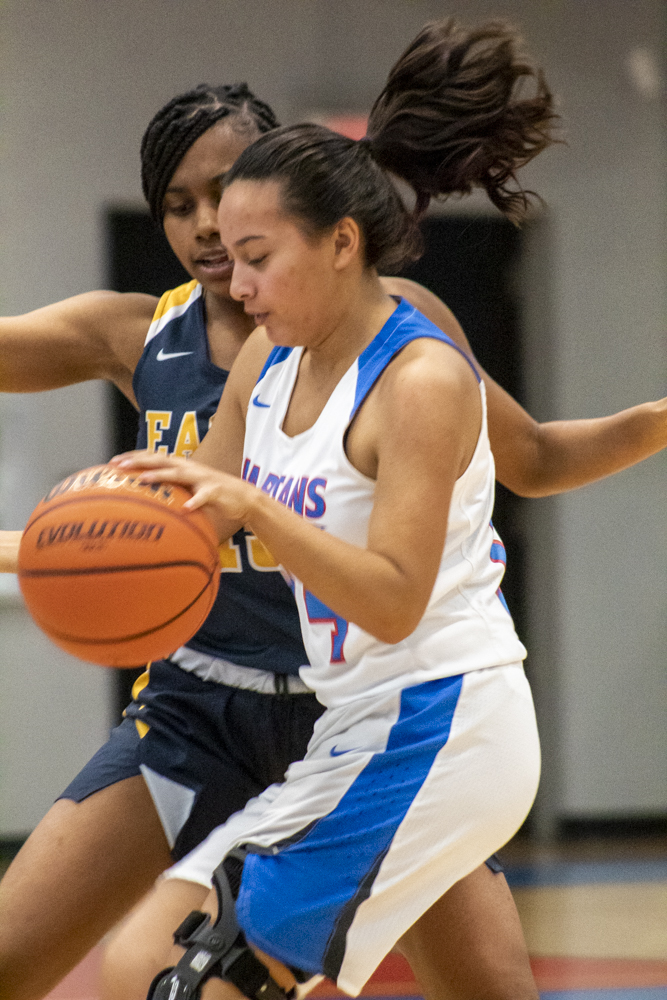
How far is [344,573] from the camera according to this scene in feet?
4.30

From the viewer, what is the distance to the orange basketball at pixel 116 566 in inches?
53.7

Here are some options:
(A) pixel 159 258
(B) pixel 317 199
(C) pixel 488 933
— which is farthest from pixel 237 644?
(A) pixel 159 258

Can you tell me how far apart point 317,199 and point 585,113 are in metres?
3.75

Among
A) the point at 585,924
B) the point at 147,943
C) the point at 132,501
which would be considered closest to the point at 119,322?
the point at 132,501

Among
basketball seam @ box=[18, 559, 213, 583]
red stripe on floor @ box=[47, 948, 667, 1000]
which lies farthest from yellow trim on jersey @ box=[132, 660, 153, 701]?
red stripe on floor @ box=[47, 948, 667, 1000]

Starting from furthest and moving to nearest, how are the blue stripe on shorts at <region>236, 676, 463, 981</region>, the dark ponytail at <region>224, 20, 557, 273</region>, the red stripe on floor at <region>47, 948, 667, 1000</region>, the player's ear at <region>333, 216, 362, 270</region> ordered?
1. the red stripe on floor at <region>47, 948, 667, 1000</region>
2. the dark ponytail at <region>224, 20, 557, 273</region>
3. the player's ear at <region>333, 216, 362, 270</region>
4. the blue stripe on shorts at <region>236, 676, 463, 981</region>

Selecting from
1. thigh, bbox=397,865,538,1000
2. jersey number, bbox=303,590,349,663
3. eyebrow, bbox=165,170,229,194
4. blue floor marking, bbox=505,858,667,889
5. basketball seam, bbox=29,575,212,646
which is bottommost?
blue floor marking, bbox=505,858,667,889

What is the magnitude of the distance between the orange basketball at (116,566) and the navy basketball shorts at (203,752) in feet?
1.44

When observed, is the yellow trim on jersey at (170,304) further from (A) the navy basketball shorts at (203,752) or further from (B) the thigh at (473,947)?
(B) the thigh at (473,947)

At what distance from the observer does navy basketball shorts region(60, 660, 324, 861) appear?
5.92ft

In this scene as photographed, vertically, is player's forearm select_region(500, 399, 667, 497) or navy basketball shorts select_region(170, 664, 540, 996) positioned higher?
player's forearm select_region(500, 399, 667, 497)

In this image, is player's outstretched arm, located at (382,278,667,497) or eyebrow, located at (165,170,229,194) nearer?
eyebrow, located at (165,170,229,194)

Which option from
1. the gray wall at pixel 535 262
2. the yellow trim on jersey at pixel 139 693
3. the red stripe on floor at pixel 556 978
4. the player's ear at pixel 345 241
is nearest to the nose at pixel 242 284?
the player's ear at pixel 345 241

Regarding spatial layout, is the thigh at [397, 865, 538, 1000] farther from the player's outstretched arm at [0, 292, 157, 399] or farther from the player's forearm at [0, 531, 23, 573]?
the player's outstretched arm at [0, 292, 157, 399]
